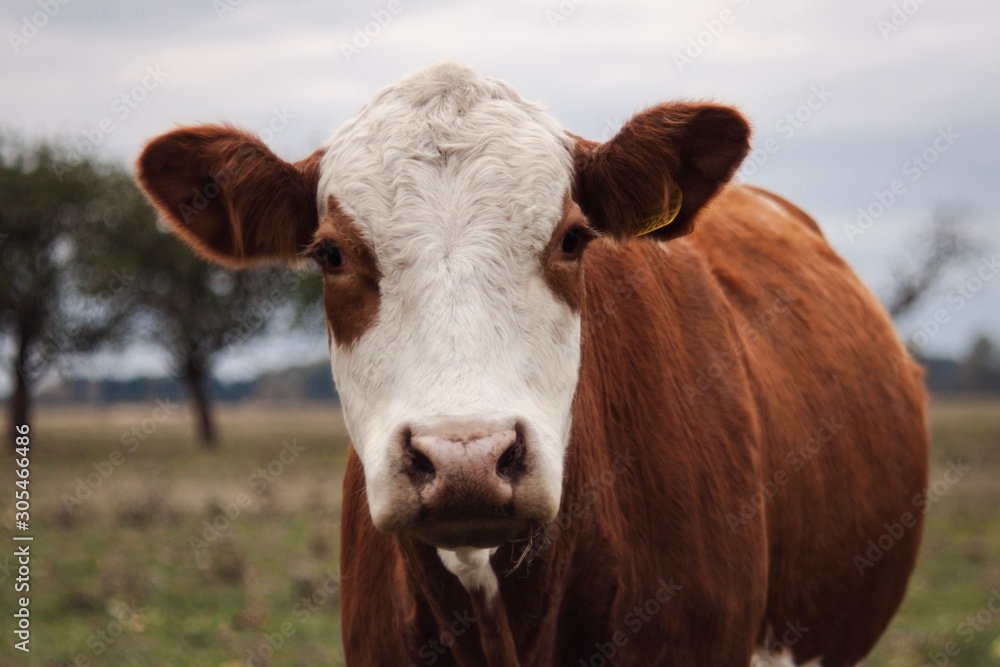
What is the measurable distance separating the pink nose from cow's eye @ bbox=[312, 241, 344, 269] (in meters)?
0.71

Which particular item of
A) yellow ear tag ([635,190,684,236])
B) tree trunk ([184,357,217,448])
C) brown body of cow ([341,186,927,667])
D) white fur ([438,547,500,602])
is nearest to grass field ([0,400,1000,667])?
brown body of cow ([341,186,927,667])

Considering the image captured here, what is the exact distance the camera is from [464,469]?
226 centimetres

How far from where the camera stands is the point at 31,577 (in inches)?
358

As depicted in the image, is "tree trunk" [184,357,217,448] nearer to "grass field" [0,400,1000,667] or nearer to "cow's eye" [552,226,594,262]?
"grass field" [0,400,1000,667]

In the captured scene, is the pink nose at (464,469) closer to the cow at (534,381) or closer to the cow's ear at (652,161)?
the cow at (534,381)

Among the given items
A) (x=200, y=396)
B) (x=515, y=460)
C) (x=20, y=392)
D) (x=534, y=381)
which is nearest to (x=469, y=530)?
(x=515, y=460)

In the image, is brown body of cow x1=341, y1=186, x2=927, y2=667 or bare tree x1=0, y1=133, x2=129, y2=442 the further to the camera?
bare tree x1=0, y1=133, x2=129, y2=442

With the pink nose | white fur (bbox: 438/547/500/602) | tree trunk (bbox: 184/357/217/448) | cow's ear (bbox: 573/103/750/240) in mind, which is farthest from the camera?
tree trunk (bbox: 184/357/217/448)

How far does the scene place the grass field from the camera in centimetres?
681

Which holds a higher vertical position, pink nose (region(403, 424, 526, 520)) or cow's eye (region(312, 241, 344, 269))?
cow's eye (region(312, 241, 344, 269))

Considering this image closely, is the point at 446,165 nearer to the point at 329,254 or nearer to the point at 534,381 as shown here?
the point at 329,254

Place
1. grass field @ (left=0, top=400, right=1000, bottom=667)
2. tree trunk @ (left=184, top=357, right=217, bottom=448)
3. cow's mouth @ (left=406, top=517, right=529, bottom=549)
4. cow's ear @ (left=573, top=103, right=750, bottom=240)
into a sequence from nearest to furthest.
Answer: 1. cow's mouth @ (left=406, top=517, right=529, bottom=549)
2. cow's ear @ (left=573, top=103, right=750, bottom=240)
3. grass field @ (left=0, top=400, right=1000, bottom=667)
4. tree trunk @ (left=184, top=357, right=217, bottom=448)

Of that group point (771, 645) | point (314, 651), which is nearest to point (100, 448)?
point (314, 651)

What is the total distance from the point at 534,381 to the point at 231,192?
119cm
